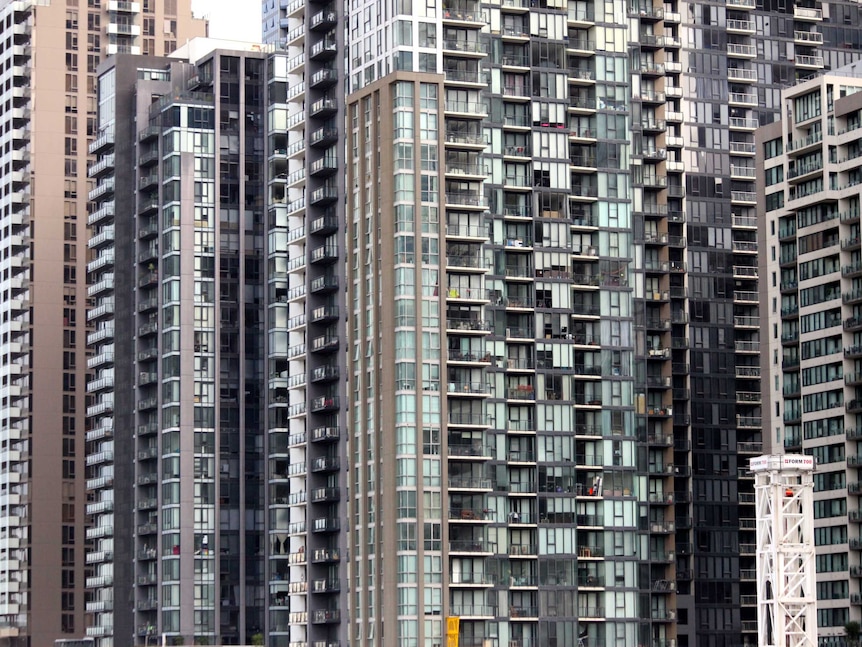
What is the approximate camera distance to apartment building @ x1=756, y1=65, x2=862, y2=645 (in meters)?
183

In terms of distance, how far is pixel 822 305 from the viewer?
188m

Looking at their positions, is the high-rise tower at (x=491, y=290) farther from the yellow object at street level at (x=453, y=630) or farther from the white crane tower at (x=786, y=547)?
the white crane tower at (x=786, y=547)

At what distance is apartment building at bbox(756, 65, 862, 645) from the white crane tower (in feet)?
127

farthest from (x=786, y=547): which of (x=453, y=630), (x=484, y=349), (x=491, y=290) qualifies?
(x=491, y=290)

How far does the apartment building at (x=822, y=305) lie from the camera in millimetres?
183375

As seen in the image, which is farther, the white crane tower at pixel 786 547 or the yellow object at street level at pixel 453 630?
the yellow object at street level at pixel 453 630

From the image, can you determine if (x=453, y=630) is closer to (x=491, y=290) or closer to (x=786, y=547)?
(x=491, y=290)

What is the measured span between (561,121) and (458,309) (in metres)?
21.6

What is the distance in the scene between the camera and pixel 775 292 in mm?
195875

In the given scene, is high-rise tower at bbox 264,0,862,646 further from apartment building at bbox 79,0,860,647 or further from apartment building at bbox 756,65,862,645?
apartment building at bbox 756,65,862,645

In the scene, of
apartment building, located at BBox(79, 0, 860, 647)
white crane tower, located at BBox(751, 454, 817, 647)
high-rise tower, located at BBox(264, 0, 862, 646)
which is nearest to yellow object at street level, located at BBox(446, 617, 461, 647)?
apartment building, located at BBox(79, 0, 860, 647)

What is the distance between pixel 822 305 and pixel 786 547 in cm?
5118

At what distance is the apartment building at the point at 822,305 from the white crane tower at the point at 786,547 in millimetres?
38636

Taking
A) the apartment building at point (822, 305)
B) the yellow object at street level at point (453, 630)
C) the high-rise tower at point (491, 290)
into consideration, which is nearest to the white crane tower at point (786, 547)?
the yellow object at street level at point (453, 630)
